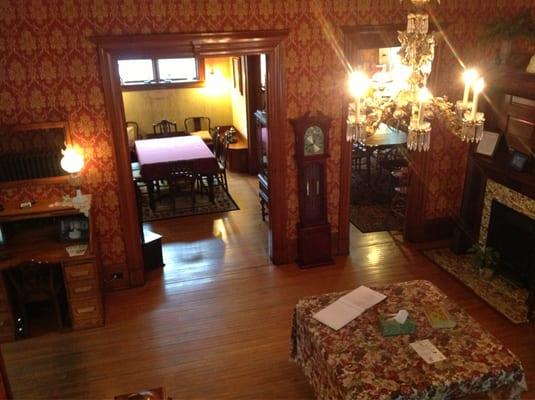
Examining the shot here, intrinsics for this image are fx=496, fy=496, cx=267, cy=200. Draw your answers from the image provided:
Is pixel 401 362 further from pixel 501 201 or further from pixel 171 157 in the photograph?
pixel 171 157

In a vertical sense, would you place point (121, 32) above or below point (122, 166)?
A: above

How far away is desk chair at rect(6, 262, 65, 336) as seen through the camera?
475cm

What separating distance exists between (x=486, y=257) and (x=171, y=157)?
4.99 m

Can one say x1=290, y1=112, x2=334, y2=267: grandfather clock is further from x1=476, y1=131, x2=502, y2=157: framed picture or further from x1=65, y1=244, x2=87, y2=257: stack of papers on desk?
x1=65, y1=244, x2=87, y2=257: stack of papers on desk

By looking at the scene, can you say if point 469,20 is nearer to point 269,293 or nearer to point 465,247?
point 465,247

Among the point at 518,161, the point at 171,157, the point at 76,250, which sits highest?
the point at 518,161

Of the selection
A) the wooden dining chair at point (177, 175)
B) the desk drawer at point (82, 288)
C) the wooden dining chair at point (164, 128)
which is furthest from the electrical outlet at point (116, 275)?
the wooden dining chair at point (164, 128)

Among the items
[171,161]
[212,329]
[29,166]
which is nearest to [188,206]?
[171,161]

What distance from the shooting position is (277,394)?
4.03 m

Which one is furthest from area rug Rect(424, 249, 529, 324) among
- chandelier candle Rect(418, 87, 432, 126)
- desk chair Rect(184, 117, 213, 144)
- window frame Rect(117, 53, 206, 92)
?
window frame Rect(117, 53, 206, 92)

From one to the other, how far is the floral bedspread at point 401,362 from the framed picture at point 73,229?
2458 mm

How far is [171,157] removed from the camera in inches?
322

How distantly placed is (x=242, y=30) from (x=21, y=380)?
12.8ft

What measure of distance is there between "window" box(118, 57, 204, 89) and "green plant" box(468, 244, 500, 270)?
7.12 meters
